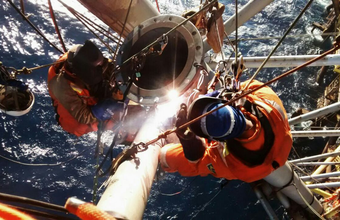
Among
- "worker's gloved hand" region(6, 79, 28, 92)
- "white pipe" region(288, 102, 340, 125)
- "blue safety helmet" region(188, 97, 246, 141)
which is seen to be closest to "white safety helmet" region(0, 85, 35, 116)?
"worker's gloved hand" region(6, 79, 28, 92)

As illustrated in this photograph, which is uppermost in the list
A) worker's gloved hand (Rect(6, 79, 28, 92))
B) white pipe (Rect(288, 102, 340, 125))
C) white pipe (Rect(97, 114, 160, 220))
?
worker's gloved hand (Rect(6, 79, 28, 92))

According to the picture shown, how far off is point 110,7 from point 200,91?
2250 millimetres

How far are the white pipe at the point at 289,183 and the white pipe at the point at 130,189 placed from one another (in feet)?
8.76

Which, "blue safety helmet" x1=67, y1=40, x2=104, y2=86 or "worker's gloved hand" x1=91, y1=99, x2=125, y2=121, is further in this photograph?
"worker's gloved hand" x1=91, y1=99, x2=125, y2=121

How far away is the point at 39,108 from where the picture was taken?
40.0 ft

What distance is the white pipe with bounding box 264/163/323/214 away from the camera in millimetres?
5910

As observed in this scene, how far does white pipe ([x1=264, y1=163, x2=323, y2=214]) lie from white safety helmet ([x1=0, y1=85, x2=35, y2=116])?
17.6 ft

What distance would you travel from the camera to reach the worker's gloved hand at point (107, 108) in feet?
16.4

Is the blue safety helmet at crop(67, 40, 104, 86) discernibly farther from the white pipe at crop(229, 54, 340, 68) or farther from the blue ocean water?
the blue ocean water

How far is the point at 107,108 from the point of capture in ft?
16.5

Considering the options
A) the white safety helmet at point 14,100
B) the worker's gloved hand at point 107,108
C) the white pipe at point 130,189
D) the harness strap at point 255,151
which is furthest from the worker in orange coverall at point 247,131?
the white safety helmet at point 14,100

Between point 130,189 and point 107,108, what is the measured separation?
1.82 meters

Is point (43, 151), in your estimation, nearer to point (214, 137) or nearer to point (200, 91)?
point (200, 91)

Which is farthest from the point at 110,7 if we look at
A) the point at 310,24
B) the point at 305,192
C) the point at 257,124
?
the point at 310,24
